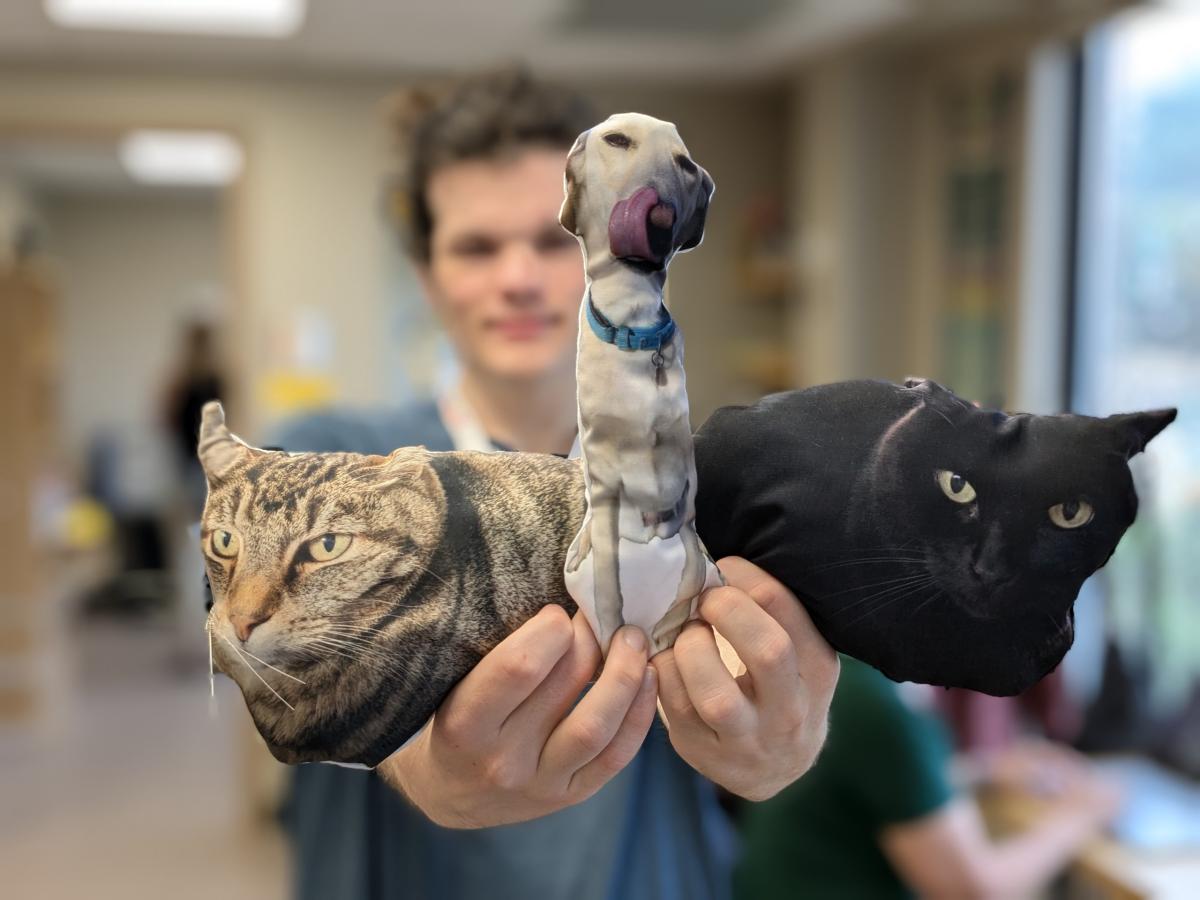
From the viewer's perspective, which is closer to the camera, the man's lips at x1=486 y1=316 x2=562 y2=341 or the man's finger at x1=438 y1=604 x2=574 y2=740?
Result: the man's finger at x1=438 y1=604 x2=574 y2=740

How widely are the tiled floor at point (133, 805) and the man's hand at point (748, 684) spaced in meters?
1.99

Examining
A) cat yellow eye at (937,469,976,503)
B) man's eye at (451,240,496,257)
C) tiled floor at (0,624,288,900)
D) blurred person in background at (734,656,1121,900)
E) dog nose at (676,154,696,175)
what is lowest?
tiled floor at (0,624,288,900)

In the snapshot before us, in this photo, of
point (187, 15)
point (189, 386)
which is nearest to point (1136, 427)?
point (187, 15)

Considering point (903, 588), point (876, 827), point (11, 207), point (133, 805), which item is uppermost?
point (11, 207)

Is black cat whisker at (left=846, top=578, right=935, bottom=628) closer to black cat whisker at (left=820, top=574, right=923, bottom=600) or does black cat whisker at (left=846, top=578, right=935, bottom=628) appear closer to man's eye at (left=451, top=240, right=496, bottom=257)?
black cat whisker at (left=820, top=574, right=923, bottom=600)

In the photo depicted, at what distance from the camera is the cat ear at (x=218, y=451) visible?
0.54 metres

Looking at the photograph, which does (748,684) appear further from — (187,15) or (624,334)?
(187,15)

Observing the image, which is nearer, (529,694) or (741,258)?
(529,694)

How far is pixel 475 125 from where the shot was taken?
35.9 inches

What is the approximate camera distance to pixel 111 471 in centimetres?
640

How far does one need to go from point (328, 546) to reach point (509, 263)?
38cm

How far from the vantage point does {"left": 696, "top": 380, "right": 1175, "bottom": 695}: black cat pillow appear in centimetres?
50

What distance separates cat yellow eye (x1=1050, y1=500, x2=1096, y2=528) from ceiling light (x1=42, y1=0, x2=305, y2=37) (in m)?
2.58

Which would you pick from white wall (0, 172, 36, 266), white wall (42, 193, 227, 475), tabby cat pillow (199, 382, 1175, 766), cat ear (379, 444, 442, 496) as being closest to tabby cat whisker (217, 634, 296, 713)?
tabby cat pillow (199, 382, 1175, 766)
